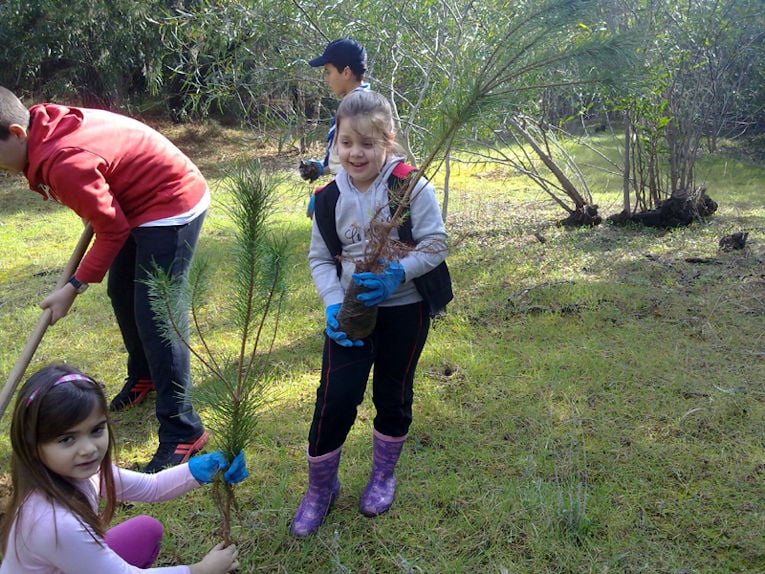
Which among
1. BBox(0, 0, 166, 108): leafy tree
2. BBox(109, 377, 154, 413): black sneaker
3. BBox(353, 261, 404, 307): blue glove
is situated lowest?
BBox(109, 377, 154, 413): black sneaker

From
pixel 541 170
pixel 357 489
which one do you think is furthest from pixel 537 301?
pixel 541 170

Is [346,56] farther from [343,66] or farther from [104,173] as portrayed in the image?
[104,173]

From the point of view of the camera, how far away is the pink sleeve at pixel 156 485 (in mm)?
1799

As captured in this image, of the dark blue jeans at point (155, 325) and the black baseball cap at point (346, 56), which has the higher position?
the black baseball cap at point (346, 56)

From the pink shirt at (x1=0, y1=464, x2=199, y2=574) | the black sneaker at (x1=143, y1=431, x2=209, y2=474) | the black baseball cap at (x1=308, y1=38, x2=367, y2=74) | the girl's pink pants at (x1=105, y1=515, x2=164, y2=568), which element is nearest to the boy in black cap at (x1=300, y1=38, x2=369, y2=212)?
the black baseball cap at (x1=308, y1=38, x2=367, y2=74)

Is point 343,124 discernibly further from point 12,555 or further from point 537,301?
point 537,301

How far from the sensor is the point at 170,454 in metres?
2.59

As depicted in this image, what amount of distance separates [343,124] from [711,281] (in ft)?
12.1

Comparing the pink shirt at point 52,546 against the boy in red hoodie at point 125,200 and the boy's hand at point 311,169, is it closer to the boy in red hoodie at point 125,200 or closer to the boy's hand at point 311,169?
the boy in red hoodie at point 125,200

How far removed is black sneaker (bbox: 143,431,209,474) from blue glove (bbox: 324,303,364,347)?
3.17 ft

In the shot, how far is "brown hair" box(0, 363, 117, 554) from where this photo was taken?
1.47 metres

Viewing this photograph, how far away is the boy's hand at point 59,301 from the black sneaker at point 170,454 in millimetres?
690

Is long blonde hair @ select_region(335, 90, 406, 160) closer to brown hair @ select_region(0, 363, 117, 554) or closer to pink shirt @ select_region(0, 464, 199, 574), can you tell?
brown hair @ select_region(0, 363, 117, 554)

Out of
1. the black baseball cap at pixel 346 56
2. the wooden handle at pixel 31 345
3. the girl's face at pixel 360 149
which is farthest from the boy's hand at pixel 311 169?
the girl's face at pixel 360 149
